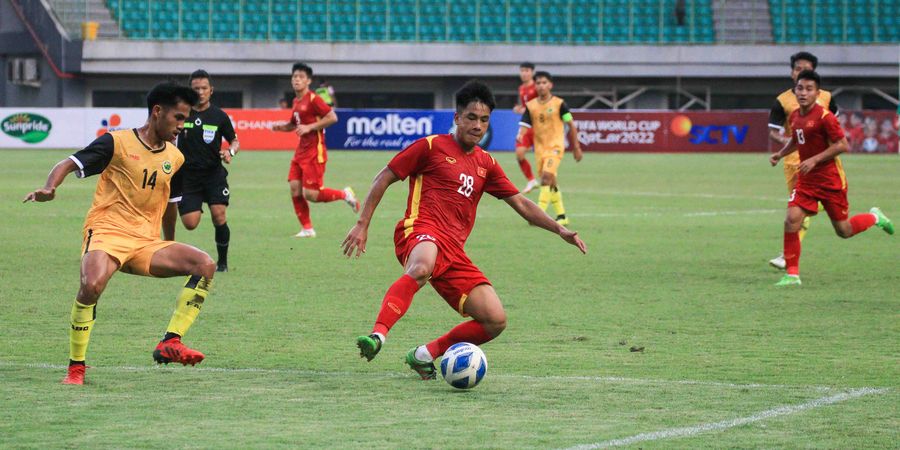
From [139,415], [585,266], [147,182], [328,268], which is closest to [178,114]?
→ [147,182]

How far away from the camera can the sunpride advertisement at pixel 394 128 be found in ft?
140

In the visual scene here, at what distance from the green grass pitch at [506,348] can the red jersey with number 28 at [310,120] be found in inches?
45.5

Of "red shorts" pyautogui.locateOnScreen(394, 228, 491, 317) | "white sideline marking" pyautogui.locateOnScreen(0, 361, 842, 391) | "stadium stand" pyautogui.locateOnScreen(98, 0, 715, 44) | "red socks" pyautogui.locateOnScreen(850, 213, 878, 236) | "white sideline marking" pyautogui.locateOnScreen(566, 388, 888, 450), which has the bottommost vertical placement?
"white sideline marking" pyautogui.locateOnScreen(0, 361, 842, 391)

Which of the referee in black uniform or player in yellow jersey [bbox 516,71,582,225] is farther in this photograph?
player in yellow jersey [bbox 516,71,582,225]

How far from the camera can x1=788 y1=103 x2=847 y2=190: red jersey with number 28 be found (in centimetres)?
1294

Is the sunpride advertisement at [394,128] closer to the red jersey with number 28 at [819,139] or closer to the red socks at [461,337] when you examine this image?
the red jersey with number 28 at [819,139]

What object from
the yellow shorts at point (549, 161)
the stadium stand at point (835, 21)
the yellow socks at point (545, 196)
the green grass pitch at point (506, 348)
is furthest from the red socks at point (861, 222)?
the stadium stand at point (835, 21)

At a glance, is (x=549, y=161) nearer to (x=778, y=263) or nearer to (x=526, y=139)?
(x=526, y=139)

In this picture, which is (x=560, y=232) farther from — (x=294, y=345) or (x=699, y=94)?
(x=699, y=94)

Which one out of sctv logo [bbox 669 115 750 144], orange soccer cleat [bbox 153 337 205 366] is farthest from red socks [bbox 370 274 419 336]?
sctv logo [bbox 669 115 750 144]

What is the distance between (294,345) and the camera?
916cm

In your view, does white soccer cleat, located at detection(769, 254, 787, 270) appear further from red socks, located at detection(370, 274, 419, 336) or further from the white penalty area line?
red socks, located at detection(370, 274, 419, 336)

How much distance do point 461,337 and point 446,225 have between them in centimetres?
67

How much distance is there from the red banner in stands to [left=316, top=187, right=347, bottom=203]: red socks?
26124 mm
